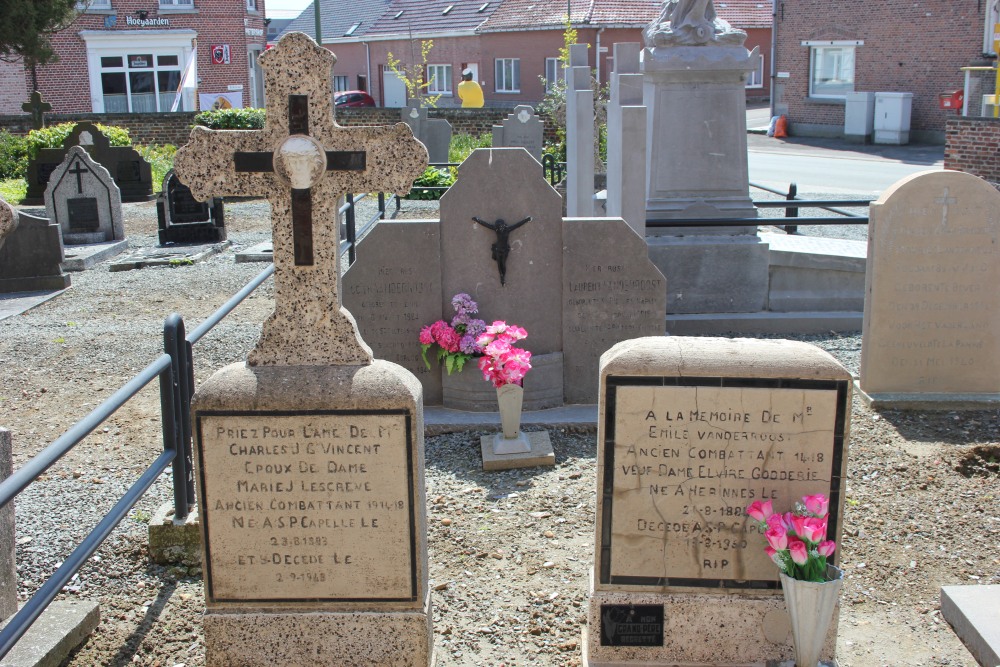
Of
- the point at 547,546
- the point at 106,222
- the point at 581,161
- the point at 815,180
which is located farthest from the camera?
the point at 815,180

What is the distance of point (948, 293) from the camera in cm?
679

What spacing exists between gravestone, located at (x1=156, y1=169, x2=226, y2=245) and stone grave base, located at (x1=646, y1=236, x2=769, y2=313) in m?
7.55

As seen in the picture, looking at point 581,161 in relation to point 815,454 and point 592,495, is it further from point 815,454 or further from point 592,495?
point 815,454

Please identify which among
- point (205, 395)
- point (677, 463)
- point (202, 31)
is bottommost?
point (677, 463)

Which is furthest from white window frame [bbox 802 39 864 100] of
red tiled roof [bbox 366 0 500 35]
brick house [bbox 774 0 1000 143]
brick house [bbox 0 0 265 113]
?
brick house [bbox 0 0 265 113]

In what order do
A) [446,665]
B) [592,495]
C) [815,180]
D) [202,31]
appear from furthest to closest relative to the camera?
[202,31] < [815,180] < [592,495] < [446,665]

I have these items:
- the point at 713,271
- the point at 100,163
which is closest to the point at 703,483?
the point at 713,271

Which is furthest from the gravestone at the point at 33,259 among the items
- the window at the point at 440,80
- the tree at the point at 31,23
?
the window at the point at 440,80

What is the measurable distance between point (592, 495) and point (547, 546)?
2.19ft

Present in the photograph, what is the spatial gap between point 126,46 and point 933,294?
110ft

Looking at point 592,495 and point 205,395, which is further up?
point 205,395

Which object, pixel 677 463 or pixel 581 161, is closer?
pixel 677 463

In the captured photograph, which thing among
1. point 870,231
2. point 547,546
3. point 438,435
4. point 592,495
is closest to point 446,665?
point 547,546

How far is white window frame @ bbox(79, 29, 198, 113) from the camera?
113ft
